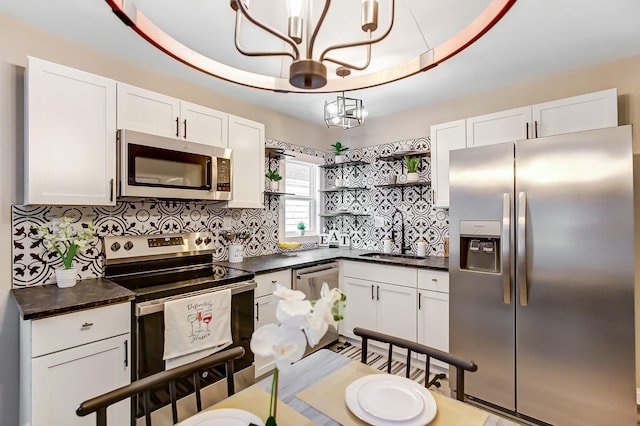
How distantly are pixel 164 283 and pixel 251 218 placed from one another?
1.28m

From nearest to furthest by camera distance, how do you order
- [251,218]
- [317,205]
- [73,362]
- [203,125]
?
[73,362] < [203,125] < [251,218] < [317,205]

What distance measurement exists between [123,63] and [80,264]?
4.81 ft

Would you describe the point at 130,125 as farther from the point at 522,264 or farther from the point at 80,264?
the point at 522,264

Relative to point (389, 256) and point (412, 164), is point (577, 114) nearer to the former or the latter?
point (412, 164)

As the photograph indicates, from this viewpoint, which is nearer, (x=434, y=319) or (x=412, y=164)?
(x=434, y=319)

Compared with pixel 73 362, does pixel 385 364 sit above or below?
below

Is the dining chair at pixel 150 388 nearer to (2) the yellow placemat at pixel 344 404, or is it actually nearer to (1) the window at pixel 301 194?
(2) the yellow placemat at pixel 344 404

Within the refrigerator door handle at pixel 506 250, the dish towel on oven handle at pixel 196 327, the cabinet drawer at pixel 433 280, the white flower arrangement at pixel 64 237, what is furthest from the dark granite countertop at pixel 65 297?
the refrigerator door handle at pixel 506 250

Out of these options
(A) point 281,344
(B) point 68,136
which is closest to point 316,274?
(B) point 68,136

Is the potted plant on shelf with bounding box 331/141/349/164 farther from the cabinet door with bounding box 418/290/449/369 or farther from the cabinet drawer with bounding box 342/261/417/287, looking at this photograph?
the cabinet door with bounding box 418/290/449/369

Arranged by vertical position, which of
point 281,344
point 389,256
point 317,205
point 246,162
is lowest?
point 389,256

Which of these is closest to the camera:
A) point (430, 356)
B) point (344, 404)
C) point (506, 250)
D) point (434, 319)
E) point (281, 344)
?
point (281, 344)

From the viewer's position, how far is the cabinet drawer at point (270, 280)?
255 centimetres

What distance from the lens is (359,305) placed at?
3164mm
